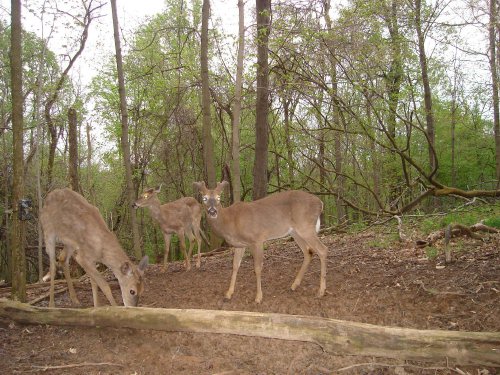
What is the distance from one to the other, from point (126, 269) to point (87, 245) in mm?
833

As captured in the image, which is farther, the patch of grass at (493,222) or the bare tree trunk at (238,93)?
the bare tree trunk at (238,93)

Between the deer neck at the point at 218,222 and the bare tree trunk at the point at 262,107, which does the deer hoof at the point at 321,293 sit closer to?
the deer neck at the point at 218,222

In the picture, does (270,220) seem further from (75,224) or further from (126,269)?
(75,224)

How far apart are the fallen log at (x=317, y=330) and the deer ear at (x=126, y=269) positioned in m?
1.30

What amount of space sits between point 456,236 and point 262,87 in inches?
202

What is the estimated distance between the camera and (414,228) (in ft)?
33.2

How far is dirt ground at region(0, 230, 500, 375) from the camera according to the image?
4270mm

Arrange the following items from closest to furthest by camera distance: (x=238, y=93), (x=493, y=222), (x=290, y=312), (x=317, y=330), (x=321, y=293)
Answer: (x=317, y=330), (x=290, y=312), (x=321, y=293), (x=493, y=222), (x=238, y=93)

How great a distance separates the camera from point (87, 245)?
6.87 meters

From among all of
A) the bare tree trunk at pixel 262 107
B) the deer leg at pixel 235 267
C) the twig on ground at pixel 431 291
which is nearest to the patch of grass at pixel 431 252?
the twig on ground at pixel 431 291

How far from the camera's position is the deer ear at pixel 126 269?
6493mm

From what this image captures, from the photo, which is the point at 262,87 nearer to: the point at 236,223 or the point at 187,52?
the point at 236,223

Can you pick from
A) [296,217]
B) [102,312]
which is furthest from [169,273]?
[102,312]

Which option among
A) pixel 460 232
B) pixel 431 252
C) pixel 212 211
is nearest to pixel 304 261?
pixel 212 211
